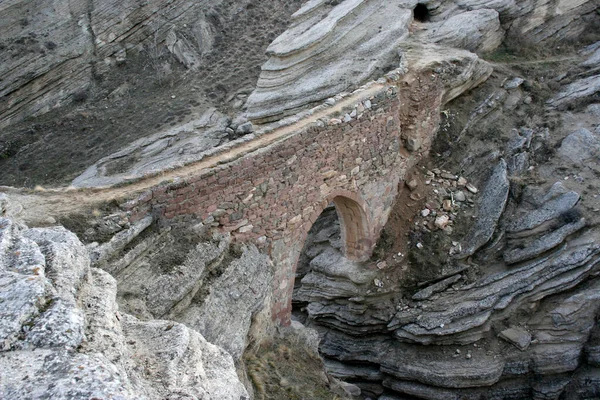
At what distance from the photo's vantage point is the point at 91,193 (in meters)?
8.12

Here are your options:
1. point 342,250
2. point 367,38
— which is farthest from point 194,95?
point 342,250

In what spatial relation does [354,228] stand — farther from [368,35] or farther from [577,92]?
[577,92]

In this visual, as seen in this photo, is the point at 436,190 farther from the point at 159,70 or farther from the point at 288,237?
the point at 159,70

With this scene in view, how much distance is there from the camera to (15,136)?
21266mm

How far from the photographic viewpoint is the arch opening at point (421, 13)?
17.6 metres

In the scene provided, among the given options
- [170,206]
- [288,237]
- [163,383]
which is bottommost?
[288,237]

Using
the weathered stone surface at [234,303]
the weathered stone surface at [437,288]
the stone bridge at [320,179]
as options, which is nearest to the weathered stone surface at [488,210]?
the weathered stone surface at [437,288]

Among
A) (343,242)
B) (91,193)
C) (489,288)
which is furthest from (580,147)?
(91,193)

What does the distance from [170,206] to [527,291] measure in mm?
8396

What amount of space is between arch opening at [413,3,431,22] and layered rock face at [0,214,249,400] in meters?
15.9

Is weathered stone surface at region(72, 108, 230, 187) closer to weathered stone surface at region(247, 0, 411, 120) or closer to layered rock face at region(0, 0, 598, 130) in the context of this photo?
weathered stone surface at region(247, 0, 411, 120)

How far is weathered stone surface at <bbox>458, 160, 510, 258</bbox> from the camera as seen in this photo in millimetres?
12664

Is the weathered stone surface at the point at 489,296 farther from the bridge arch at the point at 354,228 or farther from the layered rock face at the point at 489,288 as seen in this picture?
the bridge arch at the point at 354,228

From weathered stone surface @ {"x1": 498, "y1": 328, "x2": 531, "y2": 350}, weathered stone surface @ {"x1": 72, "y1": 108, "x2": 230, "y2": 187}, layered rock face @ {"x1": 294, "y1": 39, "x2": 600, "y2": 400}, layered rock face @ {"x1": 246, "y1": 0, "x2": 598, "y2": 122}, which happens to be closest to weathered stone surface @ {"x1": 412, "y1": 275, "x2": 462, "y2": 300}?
layered rock face @ {"x1": 294, "y1": 39, "x2": 600, "y2": 400}
